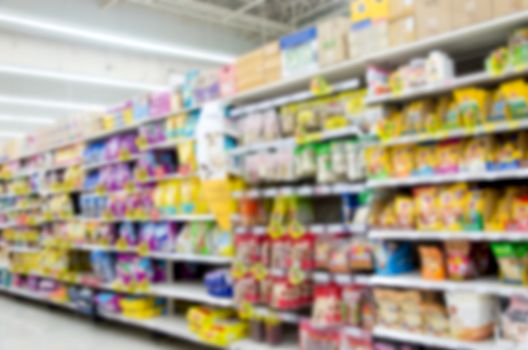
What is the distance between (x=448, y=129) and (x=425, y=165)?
266mm

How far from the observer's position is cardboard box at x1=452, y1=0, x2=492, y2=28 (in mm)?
2672

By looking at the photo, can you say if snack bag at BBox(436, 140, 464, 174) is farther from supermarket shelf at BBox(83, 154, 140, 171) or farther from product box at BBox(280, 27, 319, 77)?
supermarket shelf at BBox(83, 154, 140, 171)

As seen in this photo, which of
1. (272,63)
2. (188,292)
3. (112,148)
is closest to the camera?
(272,63)

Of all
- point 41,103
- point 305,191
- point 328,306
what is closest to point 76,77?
point 41,103

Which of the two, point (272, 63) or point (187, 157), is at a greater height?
point (272, 63)

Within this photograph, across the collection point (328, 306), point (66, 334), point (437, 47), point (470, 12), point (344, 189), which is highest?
point (470, 12)

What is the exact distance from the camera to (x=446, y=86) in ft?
9.13

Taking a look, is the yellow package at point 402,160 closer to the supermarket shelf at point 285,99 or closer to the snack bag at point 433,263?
the snack bag at point 433,263

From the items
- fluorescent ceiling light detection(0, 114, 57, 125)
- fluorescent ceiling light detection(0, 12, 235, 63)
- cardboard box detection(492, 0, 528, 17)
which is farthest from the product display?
fluorescent ceiling light detection(0, 114, 57, 125)

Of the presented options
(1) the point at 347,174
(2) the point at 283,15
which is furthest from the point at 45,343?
(2) the point at 283,15

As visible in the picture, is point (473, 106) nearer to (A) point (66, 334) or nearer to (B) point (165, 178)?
(B) point (165, 178)

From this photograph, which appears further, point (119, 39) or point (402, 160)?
point (119, 39)

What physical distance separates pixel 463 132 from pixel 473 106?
0.16 metres

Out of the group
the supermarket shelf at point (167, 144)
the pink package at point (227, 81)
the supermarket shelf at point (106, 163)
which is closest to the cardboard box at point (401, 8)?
the pink package at point (227, 81)
